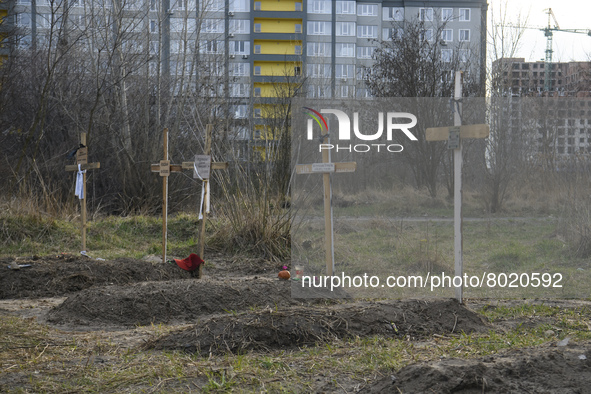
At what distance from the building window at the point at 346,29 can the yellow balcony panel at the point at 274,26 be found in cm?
232

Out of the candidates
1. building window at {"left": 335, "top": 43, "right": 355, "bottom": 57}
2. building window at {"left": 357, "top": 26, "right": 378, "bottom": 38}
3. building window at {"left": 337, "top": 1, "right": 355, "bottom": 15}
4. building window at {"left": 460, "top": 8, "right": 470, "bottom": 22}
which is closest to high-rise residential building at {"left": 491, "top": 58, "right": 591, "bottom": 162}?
building window at {"left": 460, "top": 8, "right": 470, "bottom": 22}

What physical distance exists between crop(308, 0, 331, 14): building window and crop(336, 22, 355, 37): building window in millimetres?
1323

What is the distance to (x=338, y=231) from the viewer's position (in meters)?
9.96

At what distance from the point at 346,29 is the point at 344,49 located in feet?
4.28

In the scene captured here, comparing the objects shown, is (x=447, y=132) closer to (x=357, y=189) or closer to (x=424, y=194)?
(x=357, y=189)

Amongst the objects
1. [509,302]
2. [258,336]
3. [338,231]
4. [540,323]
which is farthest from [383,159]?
[258,336]

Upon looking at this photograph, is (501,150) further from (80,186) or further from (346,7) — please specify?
(346,7)

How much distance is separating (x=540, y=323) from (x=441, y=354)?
5.70ft

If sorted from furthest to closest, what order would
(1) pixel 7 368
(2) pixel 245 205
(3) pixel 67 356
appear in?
1. (2) pixel 245 205
2. (3) pixel 67 356
3. (1) pixel 7 368

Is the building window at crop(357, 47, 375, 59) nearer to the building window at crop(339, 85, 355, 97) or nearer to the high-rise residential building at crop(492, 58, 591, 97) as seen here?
the building window at crop(339, 85, 355, 97)

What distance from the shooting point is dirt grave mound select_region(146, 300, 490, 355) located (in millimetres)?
4363

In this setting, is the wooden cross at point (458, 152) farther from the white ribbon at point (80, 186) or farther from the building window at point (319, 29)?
the building window at point (319, 29)

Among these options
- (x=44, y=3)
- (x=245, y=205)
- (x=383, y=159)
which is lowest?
(x=245, y=205)

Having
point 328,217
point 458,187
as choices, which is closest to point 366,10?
point 328,217
